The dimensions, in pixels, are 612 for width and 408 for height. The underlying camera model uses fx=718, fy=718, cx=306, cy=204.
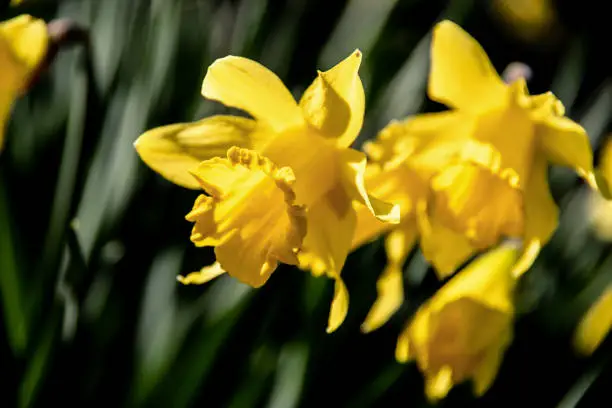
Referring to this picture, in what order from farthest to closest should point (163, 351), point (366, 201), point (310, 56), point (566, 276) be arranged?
point (310, 56)
point (566, 276)
point (163, 351)
point (366, 201)

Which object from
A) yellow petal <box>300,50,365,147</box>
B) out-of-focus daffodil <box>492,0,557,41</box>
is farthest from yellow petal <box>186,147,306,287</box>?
out-of-focus daffodil <box>492,0,557,41</box>

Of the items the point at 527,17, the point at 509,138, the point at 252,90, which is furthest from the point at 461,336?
the point at 527,17

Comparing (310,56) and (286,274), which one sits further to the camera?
(310,56)

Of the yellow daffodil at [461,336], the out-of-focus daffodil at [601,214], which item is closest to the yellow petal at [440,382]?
the yellow daffodil at [461,336]

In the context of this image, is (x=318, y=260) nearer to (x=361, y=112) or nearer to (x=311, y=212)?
(x=311, y=212)

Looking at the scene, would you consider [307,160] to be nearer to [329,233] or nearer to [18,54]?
[329,233]

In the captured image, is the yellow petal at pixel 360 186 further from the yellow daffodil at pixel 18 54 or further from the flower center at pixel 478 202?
the yellow daffodil at pixel 18 54

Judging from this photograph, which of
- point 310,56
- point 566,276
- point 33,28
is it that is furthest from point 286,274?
point 310,56
